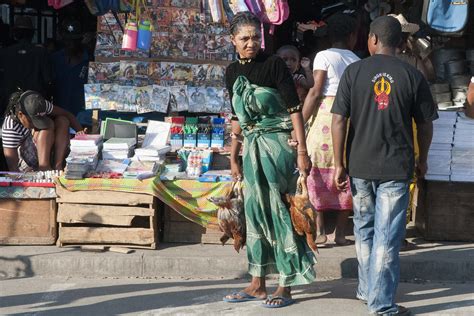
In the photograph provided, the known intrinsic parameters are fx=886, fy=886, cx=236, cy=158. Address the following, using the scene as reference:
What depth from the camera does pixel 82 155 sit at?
725cm

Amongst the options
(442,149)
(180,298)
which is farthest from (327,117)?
(180,298)

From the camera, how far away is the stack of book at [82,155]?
7.10 m

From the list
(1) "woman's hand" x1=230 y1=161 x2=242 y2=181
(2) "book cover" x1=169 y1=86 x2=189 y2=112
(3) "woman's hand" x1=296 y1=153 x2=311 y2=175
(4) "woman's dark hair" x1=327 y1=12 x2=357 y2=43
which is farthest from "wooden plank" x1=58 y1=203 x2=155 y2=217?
(4) "woman's dark hair" x1=327 y1=12 x2=357 y2=43

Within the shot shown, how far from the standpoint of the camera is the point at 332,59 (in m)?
6.80

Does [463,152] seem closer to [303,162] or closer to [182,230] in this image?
[303,162]

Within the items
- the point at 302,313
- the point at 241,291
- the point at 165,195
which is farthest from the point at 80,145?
the point at 302,313

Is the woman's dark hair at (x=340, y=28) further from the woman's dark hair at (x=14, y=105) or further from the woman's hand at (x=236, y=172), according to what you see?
the woman's dark hair at (x=14, y=105)

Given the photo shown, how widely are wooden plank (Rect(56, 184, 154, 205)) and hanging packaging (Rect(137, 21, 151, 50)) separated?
1480 millimetres

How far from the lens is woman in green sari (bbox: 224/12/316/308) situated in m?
5.71

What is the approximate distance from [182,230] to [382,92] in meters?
2.46

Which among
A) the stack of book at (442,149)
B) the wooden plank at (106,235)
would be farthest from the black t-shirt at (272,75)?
the stack of book at (442,149)

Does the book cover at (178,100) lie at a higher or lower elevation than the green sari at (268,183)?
higher

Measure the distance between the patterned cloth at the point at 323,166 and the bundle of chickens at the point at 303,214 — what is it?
1.30 m

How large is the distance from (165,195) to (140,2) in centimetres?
188
